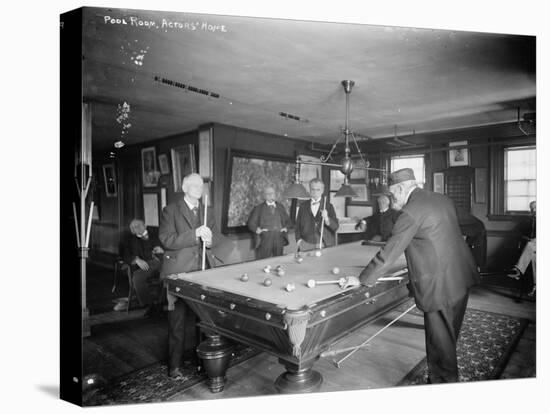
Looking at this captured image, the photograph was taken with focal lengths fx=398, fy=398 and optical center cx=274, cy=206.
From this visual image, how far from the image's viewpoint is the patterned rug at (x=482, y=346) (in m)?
2.86

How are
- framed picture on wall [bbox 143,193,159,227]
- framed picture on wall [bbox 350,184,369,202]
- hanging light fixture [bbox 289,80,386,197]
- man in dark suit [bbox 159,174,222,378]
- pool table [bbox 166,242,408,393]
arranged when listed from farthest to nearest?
1. framed picture on wall [bbox 350,184,369,202]
2. hanging light fixture [bbox 289,80,386,197]
3. man in dark suit [bbox 159,174,222,378]
4. framed picture on wall [bbox 143,193,159,227]
5. pool table [bbox 166,242,408,393]

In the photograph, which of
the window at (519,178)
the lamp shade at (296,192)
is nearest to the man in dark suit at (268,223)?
the lamp shade at (296,192)

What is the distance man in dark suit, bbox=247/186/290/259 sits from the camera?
3.04 meters

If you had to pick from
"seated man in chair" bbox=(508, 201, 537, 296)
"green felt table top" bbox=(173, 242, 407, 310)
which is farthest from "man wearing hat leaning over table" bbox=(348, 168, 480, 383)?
"seated man in chair" bbox=(508, 201, 537, 296)

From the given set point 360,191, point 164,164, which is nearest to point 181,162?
point 164,164

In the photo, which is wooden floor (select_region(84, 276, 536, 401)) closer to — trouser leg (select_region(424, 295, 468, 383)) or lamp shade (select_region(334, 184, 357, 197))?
trouser leg (select_region(424, 295, 468, 383))

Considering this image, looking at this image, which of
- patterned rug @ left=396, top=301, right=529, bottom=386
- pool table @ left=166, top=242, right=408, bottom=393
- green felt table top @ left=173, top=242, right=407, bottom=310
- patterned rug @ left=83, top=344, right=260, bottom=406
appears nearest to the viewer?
pool table @ left=166, top=242, right=408, bottom=393

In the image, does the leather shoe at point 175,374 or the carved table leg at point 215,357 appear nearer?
the carved table leg at point 215,357

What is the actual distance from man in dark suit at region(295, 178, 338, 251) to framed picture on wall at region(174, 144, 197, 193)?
3.12ft

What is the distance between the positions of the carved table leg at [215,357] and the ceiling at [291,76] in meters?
1.36

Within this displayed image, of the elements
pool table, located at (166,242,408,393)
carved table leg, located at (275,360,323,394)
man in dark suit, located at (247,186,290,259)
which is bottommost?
carved table leg, located at (275,360,323,394)

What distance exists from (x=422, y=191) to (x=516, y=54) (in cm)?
124

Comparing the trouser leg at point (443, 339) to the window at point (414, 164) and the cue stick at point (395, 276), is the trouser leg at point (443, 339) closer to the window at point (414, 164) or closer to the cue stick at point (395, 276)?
the cue stick at point (395, 276)

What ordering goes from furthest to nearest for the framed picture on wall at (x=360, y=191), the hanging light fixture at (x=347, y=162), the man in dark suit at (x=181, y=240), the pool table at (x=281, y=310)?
1. the framed picture on wall at (x=360, y=191)
2. the hanging light fixture at (x=347, y=162)
3. the man in dark suit at (x=181, y=240)
4. the pool table at (x=281, y=310)
